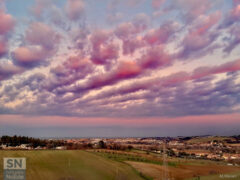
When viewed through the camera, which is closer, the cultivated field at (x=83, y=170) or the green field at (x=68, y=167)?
the green field at (x=68, y=167)

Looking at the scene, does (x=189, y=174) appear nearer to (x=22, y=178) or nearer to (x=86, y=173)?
(x=86, y=173)

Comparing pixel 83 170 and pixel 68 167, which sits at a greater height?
pixel 68 167

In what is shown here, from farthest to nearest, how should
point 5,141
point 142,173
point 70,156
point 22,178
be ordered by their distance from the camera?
point 5,141
point 70,156
point 142,173
point 22,178

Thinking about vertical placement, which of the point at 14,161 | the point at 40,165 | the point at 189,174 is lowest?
the point at 189,174

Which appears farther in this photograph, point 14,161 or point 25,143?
point 25,143

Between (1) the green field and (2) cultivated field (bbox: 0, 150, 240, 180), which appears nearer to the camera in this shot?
(1) the green field

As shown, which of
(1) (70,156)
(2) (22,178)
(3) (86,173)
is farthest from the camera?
(1) (70,156)

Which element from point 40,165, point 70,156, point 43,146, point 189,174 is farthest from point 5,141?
point 189,174

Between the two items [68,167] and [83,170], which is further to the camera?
[68,167]
